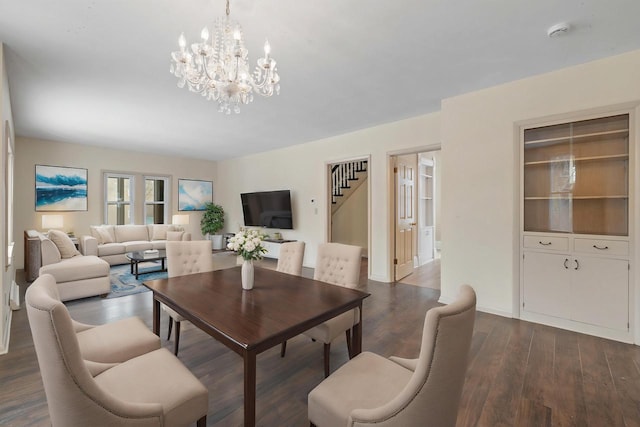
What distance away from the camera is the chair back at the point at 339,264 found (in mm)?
2373

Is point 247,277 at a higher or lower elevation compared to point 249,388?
higher

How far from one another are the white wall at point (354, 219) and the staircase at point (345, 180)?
13 cm

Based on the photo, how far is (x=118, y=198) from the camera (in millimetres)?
6812

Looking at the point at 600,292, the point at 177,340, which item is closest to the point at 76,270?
the point at 177,340

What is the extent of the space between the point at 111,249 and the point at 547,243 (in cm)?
726

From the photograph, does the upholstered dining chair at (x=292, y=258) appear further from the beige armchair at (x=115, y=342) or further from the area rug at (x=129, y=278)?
the area rug at (x=129, y=278)

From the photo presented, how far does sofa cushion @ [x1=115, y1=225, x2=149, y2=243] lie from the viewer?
20.6 feet

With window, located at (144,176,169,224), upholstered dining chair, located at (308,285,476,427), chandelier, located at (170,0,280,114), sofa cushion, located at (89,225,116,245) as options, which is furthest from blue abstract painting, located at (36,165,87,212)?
upholstered dining chair, located at (308,285,476,427)

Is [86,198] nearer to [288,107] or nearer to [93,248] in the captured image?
[93,248]

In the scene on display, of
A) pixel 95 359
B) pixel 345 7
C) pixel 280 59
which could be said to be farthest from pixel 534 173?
pixel 95 359

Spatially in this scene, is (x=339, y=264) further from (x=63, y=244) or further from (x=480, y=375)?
(x=63, y=244)

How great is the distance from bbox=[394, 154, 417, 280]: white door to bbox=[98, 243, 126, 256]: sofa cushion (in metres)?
5.59

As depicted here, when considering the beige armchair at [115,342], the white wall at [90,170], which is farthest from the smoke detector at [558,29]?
the white wall at [90,170]

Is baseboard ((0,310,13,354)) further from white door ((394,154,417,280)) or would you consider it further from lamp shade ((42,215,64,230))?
white door ((394,154,417,280))
